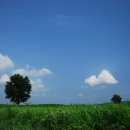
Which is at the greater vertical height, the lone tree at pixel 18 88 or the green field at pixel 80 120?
the lone tree at pixel 18 88

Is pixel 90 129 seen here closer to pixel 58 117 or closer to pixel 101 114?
pixel 101 114

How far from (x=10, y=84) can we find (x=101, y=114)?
212 ft

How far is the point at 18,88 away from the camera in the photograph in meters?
73.8

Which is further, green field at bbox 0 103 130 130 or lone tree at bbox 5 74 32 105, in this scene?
lone tree at bbox 5 74 32 105

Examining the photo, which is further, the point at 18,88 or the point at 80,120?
the point at 18,88

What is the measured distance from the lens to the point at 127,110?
10.1m

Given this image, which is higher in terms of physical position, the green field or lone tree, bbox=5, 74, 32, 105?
lone tree, bbox=5, 74, 32, 105

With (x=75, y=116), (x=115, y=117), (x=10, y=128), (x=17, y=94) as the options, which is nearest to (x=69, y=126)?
(x=75, y=116)

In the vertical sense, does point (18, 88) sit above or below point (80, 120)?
above

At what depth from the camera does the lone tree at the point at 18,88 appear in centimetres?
7294

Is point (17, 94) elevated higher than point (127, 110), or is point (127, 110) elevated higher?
point (17, 94)

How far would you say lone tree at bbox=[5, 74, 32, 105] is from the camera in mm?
72938

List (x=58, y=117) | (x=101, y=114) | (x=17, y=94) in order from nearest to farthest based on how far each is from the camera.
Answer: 1. (x=101, y=114)
2. (x=58, y=117)
3. (x=17, y=94)

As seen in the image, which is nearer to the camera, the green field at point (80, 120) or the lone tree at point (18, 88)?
the green field at point (80, 120)
